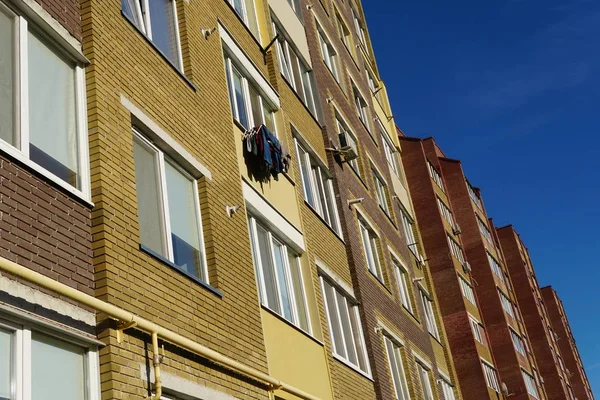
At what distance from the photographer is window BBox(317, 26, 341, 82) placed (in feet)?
72.1

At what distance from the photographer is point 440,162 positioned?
5031cm

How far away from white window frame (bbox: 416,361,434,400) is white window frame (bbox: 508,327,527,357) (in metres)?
24.2

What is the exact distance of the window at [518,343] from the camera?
44.5 metres

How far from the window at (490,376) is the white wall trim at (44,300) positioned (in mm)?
32313

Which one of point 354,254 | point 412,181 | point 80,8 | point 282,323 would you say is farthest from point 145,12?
point 412,181

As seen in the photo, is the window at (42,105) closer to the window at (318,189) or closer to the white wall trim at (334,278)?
the white wall trim at (334,278)

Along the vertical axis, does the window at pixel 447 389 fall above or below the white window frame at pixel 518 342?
below

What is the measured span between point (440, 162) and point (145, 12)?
137 feet

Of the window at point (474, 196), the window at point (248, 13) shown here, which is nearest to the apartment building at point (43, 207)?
the window at point (248, 13)

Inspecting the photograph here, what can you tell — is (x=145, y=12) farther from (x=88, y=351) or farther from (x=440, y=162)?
(x=440, y=162)

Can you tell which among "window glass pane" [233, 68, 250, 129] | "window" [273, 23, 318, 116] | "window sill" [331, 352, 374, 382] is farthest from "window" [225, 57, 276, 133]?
"window sill" [331, 352, 374, 382]

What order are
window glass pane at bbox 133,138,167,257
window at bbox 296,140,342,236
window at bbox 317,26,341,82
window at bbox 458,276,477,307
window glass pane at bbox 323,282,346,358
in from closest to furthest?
window glass pane at bbox 133,138,167,257
window glass pane at bbox 323,282,346,358
window at bbox 296,140,342,236
window at bbox 317,26,341,82
window at bbox 458,276,477,307

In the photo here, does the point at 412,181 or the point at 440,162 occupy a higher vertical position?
the point at 440,162

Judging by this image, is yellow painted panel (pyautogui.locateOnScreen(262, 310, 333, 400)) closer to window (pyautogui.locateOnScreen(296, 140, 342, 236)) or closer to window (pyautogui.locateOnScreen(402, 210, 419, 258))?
window (pyautogui.locateOnScreen(296, 140, 342, 236))
